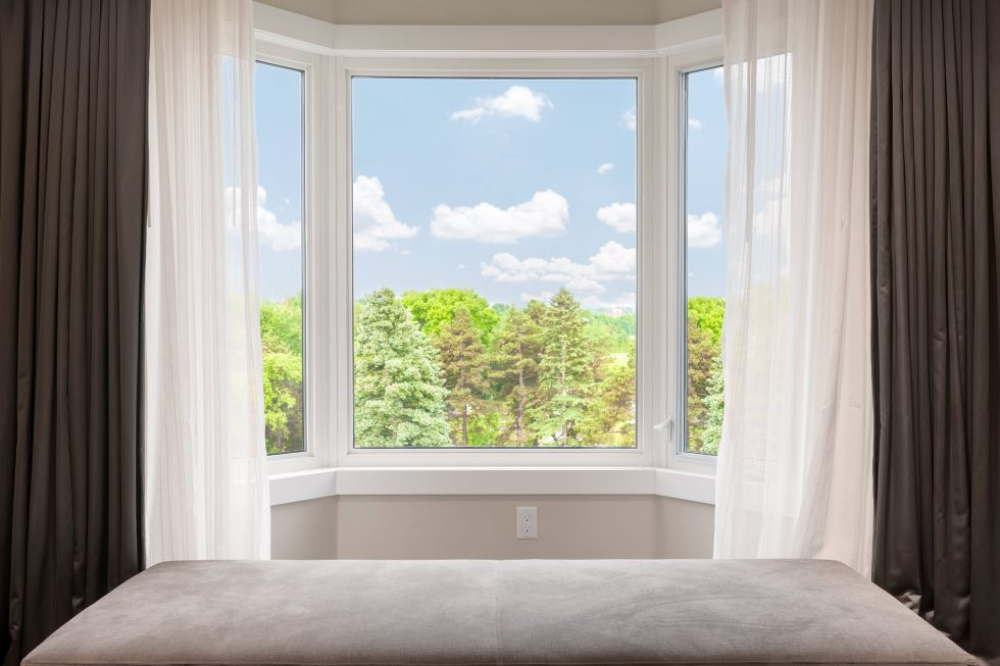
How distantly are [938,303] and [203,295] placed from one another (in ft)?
6.24

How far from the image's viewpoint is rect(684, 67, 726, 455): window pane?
2547 millimetres

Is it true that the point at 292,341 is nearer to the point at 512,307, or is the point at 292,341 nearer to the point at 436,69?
the point at 512,307

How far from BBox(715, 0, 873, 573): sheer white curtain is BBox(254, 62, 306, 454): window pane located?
1367 millimetres

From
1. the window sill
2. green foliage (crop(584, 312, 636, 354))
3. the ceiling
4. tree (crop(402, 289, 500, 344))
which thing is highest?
the ceiling

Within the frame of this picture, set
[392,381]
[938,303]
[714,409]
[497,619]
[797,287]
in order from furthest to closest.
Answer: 1. [392,381]
2. [714,409]
3. [797,287]
4. [938,303]
5. [497,619]

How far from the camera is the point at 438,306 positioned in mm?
2664

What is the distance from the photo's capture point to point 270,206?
2549mm

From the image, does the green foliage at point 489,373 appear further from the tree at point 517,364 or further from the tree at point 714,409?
the tree at point 714,409

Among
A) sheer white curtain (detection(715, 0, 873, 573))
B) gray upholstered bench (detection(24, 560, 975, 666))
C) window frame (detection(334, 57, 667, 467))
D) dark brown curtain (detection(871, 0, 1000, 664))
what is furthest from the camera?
window frame (detection(334, 57, 667, 467))

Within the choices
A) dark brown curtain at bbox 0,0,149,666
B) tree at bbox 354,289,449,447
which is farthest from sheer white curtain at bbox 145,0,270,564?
tree at bbox 354,289,449,447

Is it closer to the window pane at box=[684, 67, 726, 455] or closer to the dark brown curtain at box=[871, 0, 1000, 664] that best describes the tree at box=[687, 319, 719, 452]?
the window pane at box=[684, 67, 726, 455]

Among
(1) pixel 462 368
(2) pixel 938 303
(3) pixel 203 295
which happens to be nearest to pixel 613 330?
(1) pixel 462 368

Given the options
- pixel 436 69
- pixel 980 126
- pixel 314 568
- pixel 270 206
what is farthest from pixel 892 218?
pixel 270 206

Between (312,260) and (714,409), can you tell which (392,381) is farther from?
(714,409)
